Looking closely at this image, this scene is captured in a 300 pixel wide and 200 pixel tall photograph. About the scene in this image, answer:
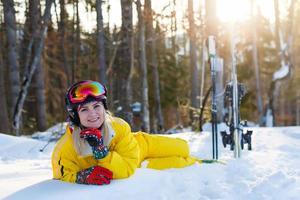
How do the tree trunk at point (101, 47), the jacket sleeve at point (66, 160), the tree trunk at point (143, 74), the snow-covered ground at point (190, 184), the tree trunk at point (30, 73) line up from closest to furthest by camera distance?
1. the snow-covered ground at point (190, 184)
2. the jacket sleeve at point (66, 160)
3. the tree trunk at point (30, 73)
4. the tree trunk at point (143, 74)
5. the tree trunk at point (101, 47)

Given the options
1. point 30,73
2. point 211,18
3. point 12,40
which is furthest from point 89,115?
point 12,40

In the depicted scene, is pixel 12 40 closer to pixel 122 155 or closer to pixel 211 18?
pixel 211 18

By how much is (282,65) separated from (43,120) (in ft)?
32.4

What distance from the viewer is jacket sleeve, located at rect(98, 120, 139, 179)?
3.93 meters

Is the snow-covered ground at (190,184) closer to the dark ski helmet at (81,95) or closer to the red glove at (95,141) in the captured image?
the red glove at (95,141)

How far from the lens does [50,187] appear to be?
386cm

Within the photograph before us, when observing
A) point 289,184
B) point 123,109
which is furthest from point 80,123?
point 123,109

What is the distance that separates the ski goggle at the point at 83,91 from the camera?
12.9 ft

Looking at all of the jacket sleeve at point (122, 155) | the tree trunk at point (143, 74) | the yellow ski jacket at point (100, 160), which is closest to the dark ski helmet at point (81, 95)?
the yellow ski jacket at point (100, 160)

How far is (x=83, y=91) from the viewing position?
155 inches

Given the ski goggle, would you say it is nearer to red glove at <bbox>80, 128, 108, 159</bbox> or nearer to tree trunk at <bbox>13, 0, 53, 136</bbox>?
red glove at <bbox>80, 128, 108, 159</bbox>

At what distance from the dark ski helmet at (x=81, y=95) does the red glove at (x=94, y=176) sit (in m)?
0.42

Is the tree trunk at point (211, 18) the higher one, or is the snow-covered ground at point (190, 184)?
the tree trunk at point (211, 18)

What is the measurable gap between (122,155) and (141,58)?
11.7 metres
